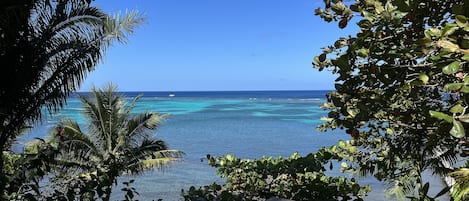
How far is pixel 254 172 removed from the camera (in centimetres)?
421

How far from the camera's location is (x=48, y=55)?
7277 millimetres

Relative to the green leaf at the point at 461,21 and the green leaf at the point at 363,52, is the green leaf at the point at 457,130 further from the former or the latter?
the green leaf at the point at 363,52

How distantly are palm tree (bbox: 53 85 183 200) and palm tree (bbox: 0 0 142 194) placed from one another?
4447 millimetres

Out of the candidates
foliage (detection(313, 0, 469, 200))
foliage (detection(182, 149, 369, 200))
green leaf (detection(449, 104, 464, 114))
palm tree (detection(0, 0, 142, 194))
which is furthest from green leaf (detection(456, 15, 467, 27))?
palm tree (detection(0, 0, 142, 194))

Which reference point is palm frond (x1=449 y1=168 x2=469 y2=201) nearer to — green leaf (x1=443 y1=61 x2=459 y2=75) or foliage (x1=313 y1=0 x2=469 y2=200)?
foliage (x1=313 y1=0 x2=469 y2=200)

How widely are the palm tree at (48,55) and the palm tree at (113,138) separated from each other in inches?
175

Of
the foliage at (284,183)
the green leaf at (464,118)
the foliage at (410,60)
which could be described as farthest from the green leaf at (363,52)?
the foliage at (284,183)

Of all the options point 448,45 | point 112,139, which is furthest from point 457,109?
point 112,139

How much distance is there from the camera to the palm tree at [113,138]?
1213 cm

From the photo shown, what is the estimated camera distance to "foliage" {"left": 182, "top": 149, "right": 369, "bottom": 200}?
12.9 feet

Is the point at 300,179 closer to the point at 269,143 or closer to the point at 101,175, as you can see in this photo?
the point at 101,175

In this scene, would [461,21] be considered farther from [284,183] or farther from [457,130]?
[284,183]

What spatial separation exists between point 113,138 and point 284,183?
9.83 metres

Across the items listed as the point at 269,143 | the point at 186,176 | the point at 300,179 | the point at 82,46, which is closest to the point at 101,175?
the point at 300,179
